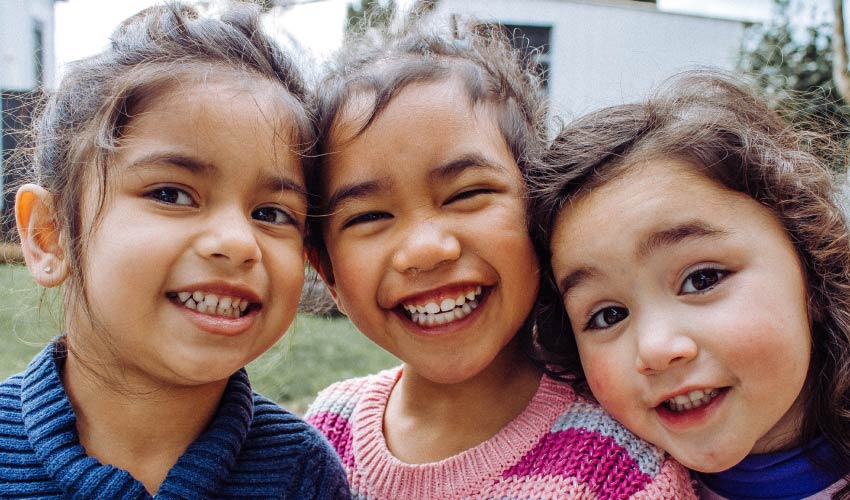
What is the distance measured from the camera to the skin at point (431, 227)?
1614 mm

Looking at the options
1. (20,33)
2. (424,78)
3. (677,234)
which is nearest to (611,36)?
(20,33)

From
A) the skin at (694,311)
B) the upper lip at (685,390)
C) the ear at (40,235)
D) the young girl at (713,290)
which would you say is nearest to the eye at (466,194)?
the young girl at (713,290)

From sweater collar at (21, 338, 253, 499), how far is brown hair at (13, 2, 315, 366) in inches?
6.9

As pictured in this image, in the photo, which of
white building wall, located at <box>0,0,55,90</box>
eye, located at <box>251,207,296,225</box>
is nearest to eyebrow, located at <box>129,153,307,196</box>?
eye, located at <box>251,207,296,225</box>

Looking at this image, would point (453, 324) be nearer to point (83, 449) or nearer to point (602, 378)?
point (602, 378)

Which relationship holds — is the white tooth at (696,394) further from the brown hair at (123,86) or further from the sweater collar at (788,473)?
the brown hair at (123,86)

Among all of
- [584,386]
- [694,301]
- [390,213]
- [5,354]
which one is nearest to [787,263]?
[694,301]

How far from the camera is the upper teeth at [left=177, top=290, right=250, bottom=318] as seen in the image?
4.72ft

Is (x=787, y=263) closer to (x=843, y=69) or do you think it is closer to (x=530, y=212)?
(x=530, y=212)

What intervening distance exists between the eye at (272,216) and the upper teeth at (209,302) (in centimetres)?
18

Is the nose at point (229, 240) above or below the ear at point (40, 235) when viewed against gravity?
above

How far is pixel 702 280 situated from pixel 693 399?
0.23 m

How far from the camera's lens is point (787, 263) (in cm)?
145

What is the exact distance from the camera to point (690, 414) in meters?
1.44
